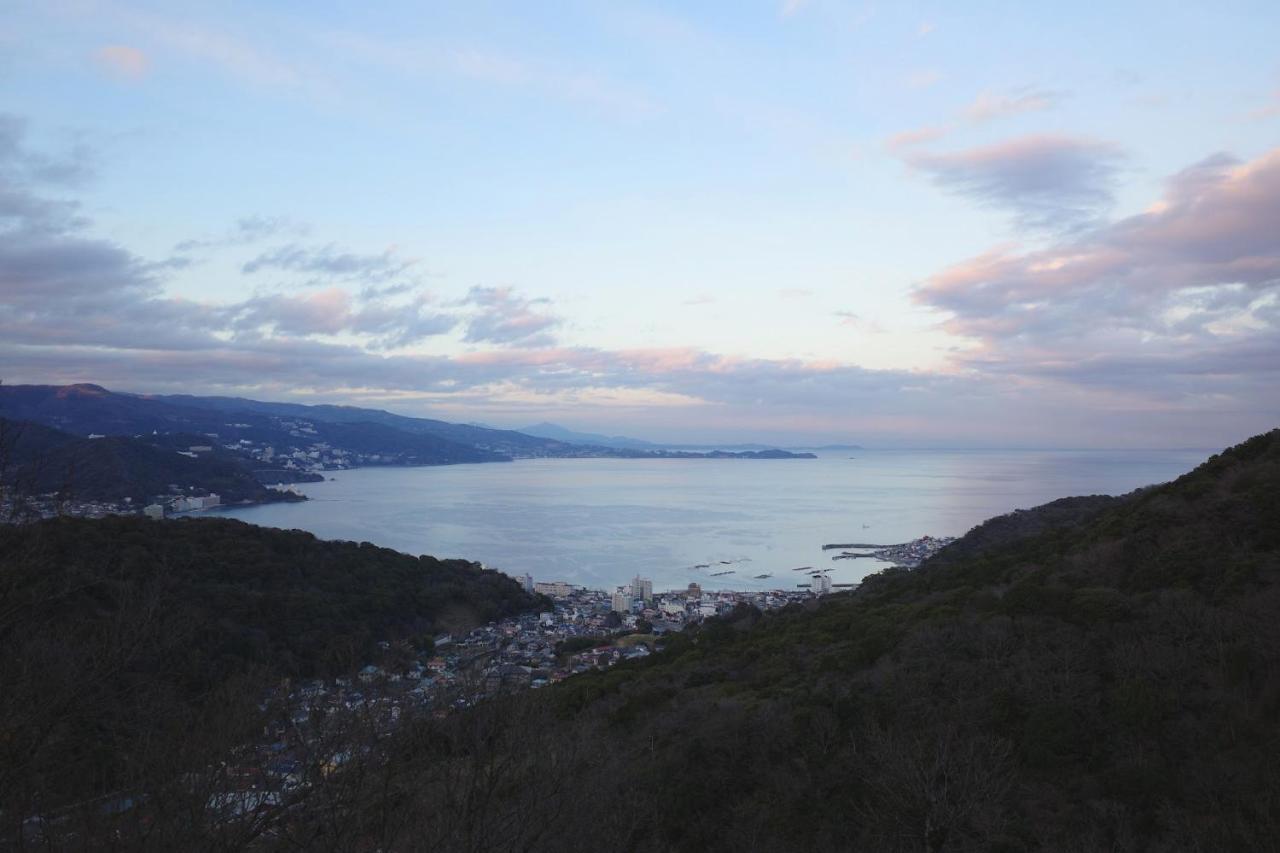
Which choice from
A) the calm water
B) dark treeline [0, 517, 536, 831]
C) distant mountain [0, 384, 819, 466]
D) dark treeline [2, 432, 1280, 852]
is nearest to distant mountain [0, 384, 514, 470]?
distant mountain [0, 384, 819, 466]

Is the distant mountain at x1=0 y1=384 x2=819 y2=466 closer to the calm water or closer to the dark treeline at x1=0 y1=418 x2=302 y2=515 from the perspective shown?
the dark treeline at x1=0 y1=418 x2=302 y2=515

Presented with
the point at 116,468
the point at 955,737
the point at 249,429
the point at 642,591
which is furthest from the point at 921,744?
the point at 249,429

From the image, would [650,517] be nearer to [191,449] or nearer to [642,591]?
[642,591]

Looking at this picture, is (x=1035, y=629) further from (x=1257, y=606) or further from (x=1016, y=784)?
(x=1016, y=784)

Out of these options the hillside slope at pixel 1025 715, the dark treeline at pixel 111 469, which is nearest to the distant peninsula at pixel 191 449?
the dark treeline at pixel 111 469

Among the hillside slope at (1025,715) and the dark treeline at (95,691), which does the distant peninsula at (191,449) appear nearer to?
the dark treeline at (95,691)

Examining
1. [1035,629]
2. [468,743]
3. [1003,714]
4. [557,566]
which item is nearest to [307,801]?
[468,743]
